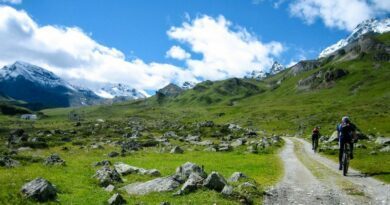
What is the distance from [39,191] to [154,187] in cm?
Result: 600

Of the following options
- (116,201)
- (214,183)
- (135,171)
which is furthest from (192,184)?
(135,171)

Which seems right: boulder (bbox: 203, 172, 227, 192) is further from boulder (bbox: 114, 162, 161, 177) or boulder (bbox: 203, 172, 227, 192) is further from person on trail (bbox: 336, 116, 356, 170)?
person on trail (bbox: 336, 116, 356, 170)

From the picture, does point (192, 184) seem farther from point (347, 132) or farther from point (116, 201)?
point (347, 132)

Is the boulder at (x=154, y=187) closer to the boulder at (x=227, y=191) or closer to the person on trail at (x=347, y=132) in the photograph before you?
the boulder at (x=227, y=191)

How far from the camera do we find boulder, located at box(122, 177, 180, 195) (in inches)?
935

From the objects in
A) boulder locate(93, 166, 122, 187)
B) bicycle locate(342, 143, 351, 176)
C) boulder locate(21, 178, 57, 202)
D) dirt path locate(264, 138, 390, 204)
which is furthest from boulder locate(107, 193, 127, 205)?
bicycle locate(342, 143, 351, 176)

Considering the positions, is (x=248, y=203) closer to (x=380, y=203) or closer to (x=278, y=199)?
(x=278, y=199)

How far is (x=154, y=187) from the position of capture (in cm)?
2416

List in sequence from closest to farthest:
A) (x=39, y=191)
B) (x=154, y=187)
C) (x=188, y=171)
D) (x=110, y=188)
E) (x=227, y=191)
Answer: (x=39, y=191) → (x=227, y=191) → (x=154, y=187) → (x=110, y=188) → (x=188, y=171)

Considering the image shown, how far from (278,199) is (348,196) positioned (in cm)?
361

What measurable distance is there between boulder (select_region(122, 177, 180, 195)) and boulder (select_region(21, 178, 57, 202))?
14.1 ft

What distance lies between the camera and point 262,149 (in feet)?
204

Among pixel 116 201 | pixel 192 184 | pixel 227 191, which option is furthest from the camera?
pixel 192 184

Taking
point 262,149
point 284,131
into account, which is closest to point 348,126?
point 262,149
